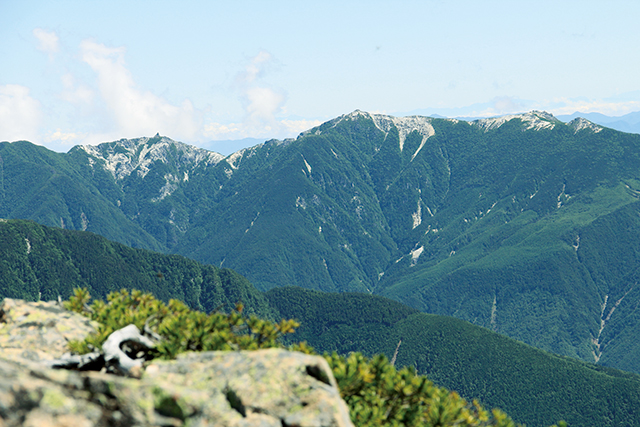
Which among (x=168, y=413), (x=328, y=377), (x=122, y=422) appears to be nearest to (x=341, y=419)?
(x=328, y=377)

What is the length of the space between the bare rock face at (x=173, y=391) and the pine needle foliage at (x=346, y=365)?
6850 millimetres

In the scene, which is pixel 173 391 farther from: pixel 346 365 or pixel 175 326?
pixel 346 365

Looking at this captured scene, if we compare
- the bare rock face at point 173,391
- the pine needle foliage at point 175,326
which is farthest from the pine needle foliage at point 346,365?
the bare rock face at point 173,391

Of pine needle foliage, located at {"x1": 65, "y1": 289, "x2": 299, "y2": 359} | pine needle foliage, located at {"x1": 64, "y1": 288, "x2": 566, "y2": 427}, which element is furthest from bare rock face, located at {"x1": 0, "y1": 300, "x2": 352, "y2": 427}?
pine needle foliage, located at {"x1": 64, "y1": 288, "x2": 566, "y2": 427}

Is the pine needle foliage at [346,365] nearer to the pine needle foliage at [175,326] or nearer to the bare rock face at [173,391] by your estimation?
the pine needle foliage at [175,326]

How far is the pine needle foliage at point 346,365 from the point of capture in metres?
52.3

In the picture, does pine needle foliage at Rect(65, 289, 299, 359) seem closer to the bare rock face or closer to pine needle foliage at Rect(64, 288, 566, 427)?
pine needle foliage at Rect(64, 288, 566, 427)

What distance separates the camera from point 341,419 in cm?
3838

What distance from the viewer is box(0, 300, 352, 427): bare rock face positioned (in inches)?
1022

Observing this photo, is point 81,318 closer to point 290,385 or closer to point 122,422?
point 290,385

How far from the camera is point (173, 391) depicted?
31.2m

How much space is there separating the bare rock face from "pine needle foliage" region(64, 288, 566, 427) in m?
6.85

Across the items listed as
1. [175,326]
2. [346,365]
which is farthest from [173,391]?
[346,365]

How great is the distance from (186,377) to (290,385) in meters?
8.05
